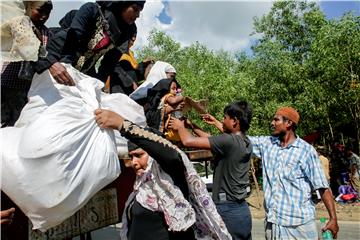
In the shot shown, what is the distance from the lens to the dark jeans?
3.51 metres

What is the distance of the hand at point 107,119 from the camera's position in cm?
183

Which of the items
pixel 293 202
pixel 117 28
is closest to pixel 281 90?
pixel 293 202

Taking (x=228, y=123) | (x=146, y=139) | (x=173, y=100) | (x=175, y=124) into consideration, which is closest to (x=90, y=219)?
(x=146, y=139)

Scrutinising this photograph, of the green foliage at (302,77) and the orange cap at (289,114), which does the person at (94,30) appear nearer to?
the orange cap at (289,114)

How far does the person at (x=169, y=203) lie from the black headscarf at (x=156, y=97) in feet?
1.87

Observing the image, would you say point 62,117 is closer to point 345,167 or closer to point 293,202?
point 293,202

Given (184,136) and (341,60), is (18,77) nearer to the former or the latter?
(184,136)

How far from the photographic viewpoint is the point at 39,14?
221 centimetres

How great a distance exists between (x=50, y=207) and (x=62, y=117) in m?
0.35

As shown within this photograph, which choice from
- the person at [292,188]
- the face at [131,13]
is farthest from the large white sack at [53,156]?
the person at [292,188]

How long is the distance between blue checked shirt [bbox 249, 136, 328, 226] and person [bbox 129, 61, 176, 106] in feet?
3.83

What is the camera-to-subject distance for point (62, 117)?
1.71 m

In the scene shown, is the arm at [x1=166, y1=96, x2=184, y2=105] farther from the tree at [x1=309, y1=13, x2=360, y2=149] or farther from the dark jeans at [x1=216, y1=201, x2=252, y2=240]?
the tree at [x1=309, y1=13, x2=360, y2=149]

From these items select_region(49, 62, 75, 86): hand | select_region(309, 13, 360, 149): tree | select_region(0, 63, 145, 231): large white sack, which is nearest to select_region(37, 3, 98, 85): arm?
select_region(49, 62, 75, 86): hand
